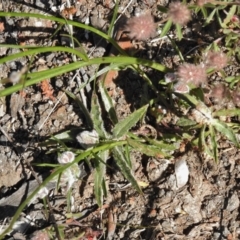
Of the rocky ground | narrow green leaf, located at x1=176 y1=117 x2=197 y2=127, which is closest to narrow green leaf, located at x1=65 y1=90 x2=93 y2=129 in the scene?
the rocky ground

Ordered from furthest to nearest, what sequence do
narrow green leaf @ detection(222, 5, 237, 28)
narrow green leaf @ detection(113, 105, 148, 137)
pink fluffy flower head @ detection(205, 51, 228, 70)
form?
1. narrow green leaf @ detection(222, 5, 237, 28)
2. narrow green leaf @ detection(113, 105, 148, 137)
3. pink fluffy flower head @ detection(205, 51, 228, 70)

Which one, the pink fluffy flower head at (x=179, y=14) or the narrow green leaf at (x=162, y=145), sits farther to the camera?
the narrow green leaf at (x=162, y=145)

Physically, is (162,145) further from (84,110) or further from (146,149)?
(84,110)

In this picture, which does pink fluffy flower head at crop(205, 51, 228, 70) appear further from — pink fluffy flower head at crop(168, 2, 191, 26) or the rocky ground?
Result: the rocky ground

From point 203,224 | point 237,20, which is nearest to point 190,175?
point 203,224

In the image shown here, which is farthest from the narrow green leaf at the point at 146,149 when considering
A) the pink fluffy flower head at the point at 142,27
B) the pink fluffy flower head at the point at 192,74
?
the pink fluffy flower head at the point at 142,27

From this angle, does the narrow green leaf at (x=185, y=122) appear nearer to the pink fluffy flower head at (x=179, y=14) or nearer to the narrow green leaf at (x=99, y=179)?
the narrow green leaf at (x=99, y=179)
